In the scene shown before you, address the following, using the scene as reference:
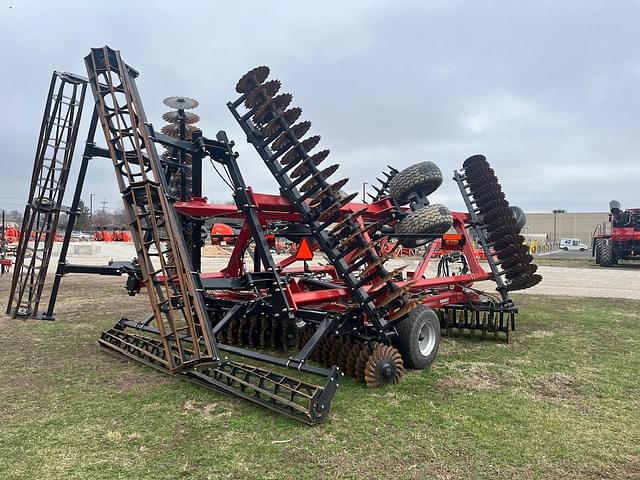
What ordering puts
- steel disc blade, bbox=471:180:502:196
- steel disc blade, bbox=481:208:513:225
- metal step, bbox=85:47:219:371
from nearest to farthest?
metal step, bbox=85:47:219:371 < steel disc blade, bbox=481:208:513:225 < steel disc blade, bbox=471:180:502:196

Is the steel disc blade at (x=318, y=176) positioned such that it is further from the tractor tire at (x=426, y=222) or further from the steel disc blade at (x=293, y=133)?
the tractor tire at (x=426, y=222)

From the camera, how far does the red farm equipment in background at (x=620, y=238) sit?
2331cm

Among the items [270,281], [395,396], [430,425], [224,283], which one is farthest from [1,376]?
[430,425]

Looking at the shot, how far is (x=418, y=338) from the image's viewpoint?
5730mm

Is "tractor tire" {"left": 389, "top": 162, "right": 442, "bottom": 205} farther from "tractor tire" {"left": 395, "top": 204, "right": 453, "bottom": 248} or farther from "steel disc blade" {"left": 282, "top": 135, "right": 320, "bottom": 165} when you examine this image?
"steel disc blade" {"left": 282, "top": 135, "right": 320, "bottom": 165}

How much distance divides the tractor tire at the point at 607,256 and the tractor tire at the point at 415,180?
67.2 feet

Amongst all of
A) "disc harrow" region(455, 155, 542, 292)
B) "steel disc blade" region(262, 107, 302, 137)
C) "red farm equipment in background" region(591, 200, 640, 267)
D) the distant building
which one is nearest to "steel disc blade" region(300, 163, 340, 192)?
"steel disc blade" region(262, 107, 302, 137)

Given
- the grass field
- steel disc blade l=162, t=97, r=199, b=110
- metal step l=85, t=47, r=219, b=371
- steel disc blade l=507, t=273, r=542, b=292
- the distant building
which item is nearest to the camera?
the grass field

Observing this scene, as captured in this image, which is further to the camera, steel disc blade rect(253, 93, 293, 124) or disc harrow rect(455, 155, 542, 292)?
disc harrow rect(455, 155, 542, 292)

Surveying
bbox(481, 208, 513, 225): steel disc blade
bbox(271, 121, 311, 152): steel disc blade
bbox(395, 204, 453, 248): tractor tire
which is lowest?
bbox(395, 204, 453, 248): tractor tire

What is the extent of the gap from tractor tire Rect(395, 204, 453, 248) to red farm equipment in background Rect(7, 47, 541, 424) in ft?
0.05

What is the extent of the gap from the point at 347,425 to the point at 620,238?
2386 cm

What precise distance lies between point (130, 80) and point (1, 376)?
345 cm

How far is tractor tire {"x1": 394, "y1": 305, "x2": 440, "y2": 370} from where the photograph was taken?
219 inches
